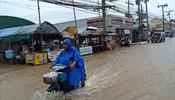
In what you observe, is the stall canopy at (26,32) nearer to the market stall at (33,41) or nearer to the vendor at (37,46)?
the market stall at (33,41)

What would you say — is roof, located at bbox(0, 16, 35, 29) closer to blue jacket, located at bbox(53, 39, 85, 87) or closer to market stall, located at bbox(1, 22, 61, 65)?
market stall, located at bbox(1, 22, 61, 65)

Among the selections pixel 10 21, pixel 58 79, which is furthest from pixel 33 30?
pixel 58 79

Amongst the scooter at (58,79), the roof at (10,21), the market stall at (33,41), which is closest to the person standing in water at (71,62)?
the scooter at (58,79)

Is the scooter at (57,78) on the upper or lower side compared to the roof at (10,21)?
lower

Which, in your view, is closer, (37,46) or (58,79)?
(58,79)

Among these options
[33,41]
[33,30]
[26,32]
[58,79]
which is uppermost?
[33,30]

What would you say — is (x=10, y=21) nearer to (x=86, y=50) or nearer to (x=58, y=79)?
(x=86, y=50)

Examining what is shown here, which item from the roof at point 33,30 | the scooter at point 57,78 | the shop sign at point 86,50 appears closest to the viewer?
the scooter at point 57,78

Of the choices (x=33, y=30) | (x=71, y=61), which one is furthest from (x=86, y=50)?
(x=71, y=61)

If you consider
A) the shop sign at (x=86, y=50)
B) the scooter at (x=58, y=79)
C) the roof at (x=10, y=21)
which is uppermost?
the roof at (x=10, y=21)

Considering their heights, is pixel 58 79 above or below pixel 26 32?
below

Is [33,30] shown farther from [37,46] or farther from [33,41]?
[37,46]

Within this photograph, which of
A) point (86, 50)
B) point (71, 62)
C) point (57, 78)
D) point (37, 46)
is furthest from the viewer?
point (86, 50)

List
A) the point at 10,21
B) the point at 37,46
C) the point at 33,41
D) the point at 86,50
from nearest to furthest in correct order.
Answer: the point at 33,41 < the point at 37,46 < the point at 86,50 < the point at 10,21
